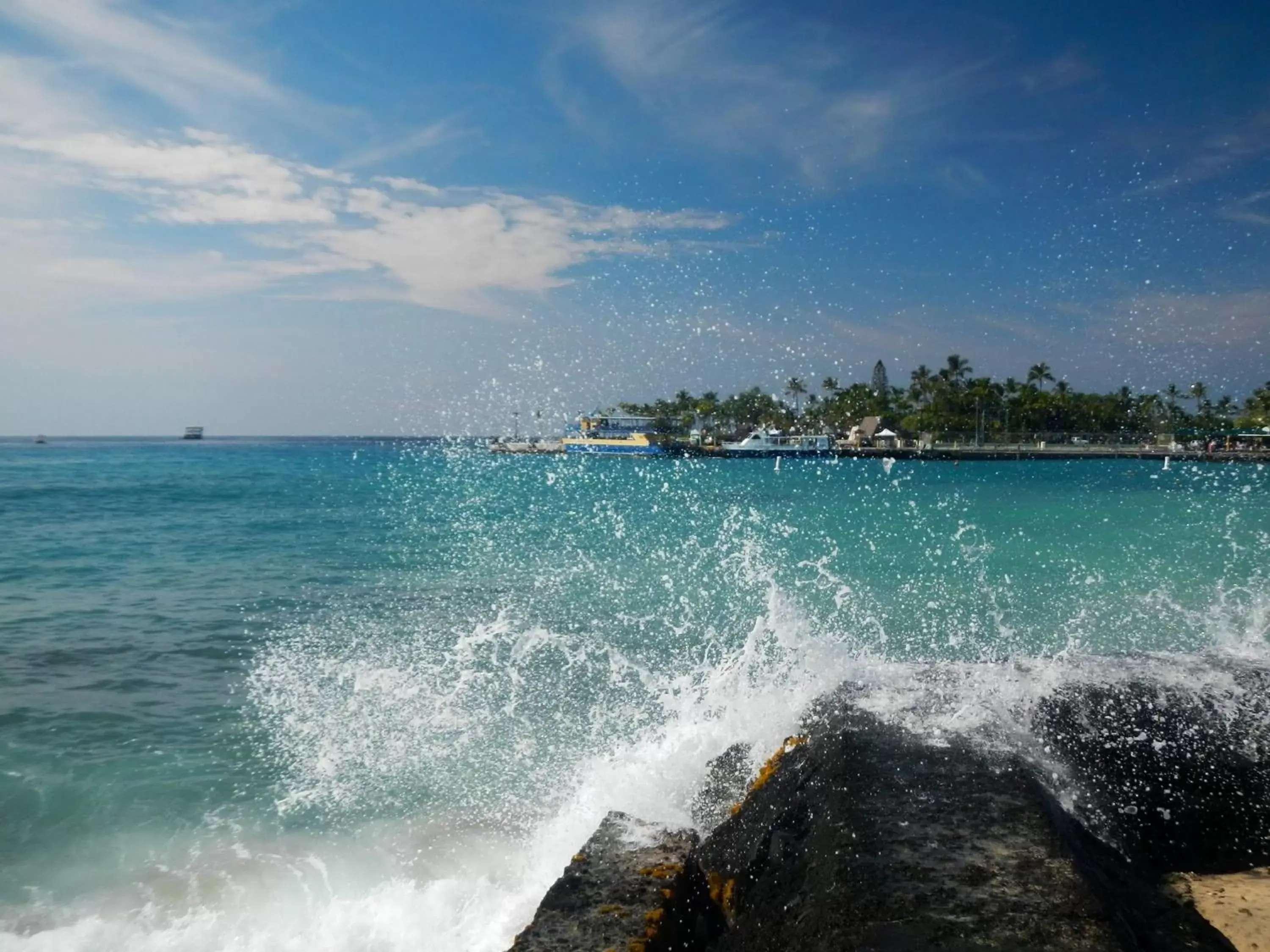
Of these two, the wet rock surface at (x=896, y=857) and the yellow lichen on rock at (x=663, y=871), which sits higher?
the wet rock surface at (x=896, y=857)

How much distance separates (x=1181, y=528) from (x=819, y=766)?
97.3 ft

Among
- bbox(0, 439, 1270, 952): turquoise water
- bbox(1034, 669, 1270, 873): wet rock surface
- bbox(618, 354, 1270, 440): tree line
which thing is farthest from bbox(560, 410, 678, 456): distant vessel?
bbox(1034, 669, 1270, 873): wet rock surface

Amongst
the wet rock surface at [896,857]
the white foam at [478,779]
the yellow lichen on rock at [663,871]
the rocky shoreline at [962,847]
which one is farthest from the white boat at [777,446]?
the yellow lichen on rock at [663,871]

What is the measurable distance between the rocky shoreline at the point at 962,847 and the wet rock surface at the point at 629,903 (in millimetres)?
11

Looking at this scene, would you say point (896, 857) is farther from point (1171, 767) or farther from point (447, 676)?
point (447, 676)

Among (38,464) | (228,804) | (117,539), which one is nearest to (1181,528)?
(228,804)

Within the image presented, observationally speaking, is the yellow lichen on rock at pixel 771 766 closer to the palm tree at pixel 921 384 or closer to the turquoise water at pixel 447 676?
the turquoise water at pixel 447 676

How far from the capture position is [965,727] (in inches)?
177

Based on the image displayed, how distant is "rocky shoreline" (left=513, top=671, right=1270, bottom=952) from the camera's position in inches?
117

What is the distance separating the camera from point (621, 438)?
12650 centimetres

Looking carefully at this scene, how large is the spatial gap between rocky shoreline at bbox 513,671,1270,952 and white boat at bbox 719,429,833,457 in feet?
433

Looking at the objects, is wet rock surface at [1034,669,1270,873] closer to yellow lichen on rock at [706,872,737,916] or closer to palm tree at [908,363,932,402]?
yellow lichen on rock at [706,872,737,916]

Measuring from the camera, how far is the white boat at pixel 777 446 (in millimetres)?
136875

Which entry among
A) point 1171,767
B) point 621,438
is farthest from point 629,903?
point 621,438
